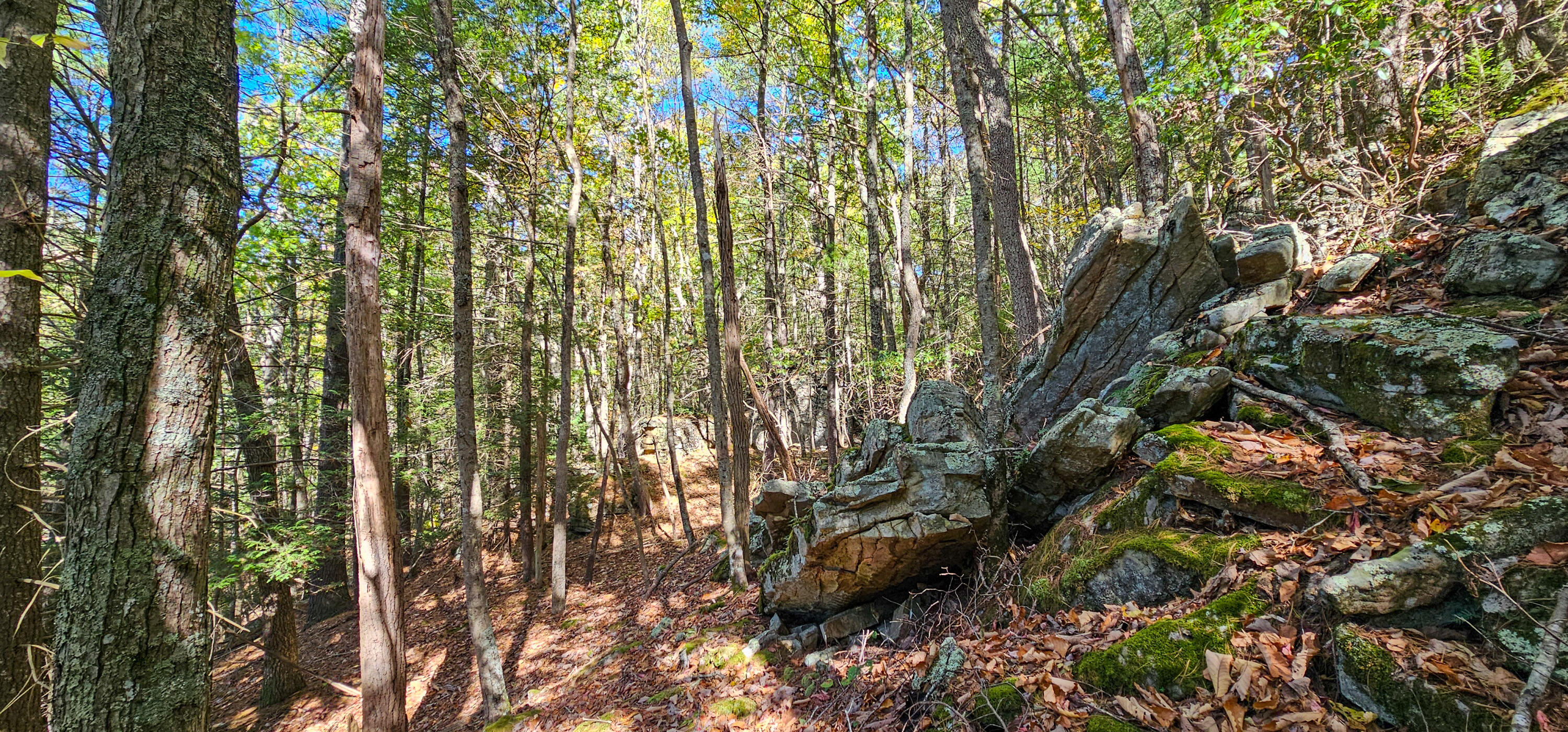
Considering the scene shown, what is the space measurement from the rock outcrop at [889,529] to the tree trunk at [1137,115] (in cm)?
543

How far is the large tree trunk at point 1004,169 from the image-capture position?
890 centimetres

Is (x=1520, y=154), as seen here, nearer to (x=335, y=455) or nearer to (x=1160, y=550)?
(x=1160, y=550)

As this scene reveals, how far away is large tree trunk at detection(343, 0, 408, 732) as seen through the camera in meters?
4.42

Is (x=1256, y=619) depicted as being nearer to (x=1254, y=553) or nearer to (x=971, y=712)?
(x=1254, y=553)

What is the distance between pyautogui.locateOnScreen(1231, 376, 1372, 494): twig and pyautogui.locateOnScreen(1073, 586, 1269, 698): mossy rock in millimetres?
992

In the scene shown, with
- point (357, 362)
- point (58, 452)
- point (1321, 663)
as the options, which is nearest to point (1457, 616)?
point (1321, 663)

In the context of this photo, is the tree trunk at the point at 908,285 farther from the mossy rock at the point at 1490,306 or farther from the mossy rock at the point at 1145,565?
the mossy rock at the point at 1490,306

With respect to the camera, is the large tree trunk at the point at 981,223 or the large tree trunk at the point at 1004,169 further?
the large tree trunk at the point at 1004,169

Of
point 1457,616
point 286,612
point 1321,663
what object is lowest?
point 286,612

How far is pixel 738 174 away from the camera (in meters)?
15.3

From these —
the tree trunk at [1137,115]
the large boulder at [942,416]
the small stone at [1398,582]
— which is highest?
the tree trunk at [1137,115]

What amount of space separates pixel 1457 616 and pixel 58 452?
11304mm

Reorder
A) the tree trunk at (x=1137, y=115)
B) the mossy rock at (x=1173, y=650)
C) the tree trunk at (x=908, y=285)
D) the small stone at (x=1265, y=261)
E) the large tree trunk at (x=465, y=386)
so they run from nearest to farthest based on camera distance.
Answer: the mossy rock at (x=1173, y=650) → the small stone at (x=1265, y=261) → the large tree trunk at (x=465, y=386) → the tree trunk at (x=1137, y=115) → the tree trunk at (x=908, y=285)

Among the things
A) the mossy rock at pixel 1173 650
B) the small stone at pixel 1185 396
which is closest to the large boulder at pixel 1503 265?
the small stone at pixel 1185 396
